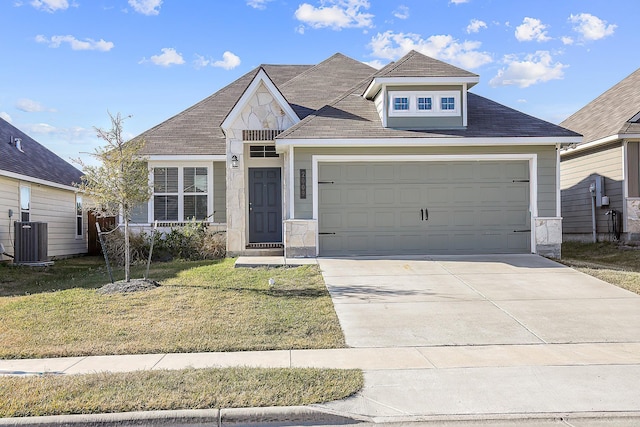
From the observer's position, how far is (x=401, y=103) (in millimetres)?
14750

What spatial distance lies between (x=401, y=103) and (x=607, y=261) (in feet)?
23.0

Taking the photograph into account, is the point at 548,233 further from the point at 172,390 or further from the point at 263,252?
the point at 172,390

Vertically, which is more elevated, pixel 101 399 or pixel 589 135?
pixel 589 135

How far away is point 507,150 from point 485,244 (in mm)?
2512

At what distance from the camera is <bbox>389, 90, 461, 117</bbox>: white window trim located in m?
14.7

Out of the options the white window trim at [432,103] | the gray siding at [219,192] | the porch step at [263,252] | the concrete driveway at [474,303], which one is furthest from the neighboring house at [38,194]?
the white window trim at [432,103]

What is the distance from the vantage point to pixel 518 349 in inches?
299

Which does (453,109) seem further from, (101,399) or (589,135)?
(101,399)

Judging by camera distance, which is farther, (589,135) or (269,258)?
(589,135)

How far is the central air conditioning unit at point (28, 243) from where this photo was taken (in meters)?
15.9

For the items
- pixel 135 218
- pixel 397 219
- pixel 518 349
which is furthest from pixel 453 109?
pixel 135 218

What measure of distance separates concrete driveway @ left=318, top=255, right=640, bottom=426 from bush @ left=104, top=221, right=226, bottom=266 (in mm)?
3733

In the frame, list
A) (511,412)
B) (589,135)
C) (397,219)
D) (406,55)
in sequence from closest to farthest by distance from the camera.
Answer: (511,412) → (397,219) → (406,55) → (589,135)

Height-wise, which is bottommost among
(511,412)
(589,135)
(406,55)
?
(511,412)
